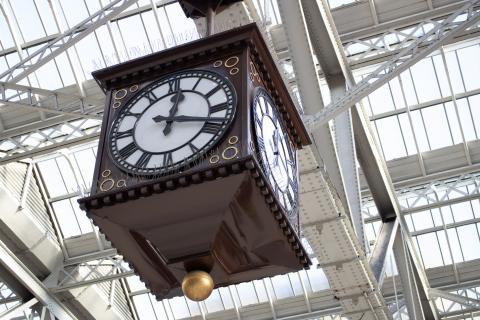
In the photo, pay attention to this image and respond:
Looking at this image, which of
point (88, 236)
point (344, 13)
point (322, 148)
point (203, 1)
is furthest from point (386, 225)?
point (203, 1)

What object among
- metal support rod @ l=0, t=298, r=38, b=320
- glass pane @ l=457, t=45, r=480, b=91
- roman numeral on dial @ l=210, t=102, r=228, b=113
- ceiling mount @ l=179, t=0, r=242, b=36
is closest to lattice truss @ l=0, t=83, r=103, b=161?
metal support rod @ l=0, t=298, r=38, b=320

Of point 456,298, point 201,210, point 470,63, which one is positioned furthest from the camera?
point 456,298

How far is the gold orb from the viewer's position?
6270mm

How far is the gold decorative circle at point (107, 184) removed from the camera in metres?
6.72

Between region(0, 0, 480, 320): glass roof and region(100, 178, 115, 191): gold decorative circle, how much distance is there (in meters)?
17.1

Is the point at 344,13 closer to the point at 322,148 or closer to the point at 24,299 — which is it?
the point at 322,148

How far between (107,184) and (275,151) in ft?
4.19

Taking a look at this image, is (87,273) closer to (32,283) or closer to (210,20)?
(32,283)

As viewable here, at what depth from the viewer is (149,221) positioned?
21.8ft

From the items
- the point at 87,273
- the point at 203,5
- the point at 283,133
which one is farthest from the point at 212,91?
the point at 87,273

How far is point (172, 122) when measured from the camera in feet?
23.0

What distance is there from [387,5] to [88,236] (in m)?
10.9

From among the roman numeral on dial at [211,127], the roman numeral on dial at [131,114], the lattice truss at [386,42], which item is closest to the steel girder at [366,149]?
the lattice truss at [386,42]

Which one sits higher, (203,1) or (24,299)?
(24,299)
